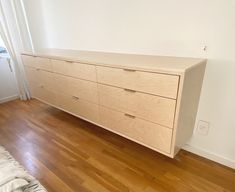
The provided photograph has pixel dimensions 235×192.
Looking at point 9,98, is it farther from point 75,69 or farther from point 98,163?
point 98,163

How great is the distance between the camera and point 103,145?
1.82m

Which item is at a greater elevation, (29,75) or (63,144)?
(29,75)

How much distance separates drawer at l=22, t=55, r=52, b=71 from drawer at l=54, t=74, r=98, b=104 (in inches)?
6.5

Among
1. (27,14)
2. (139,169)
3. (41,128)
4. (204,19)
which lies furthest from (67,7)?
(139,169)

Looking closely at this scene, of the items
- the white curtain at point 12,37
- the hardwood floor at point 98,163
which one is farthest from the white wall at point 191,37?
the white curtain at point 12,37

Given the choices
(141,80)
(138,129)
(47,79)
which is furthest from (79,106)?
(141,80)

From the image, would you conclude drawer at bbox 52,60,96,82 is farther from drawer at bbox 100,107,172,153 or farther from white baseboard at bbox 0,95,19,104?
white baseboard at bbox 0,95,19,104

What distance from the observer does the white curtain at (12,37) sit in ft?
8.20

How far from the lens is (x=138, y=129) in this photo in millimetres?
1466

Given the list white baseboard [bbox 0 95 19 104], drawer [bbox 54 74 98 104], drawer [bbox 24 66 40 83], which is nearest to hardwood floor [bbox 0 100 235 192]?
drawer [bbox 54 74 98 104]

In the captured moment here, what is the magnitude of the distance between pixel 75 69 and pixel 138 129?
2.76 feet

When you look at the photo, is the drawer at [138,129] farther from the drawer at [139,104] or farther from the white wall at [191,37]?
the white wall at [191,37]

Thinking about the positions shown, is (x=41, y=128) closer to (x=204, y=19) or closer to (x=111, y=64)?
(x=111, y=64)

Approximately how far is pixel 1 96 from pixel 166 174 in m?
2.75
